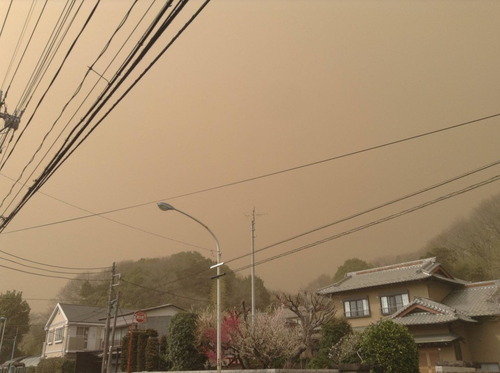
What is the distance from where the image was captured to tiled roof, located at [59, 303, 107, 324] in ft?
183

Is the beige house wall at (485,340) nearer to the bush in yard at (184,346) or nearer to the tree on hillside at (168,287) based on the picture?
the bush in yard at (184,346)

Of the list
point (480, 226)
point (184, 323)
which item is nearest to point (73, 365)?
point (184, 323)

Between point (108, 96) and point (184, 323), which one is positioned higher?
point (108, 96)

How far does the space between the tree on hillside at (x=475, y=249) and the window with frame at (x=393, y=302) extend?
2204 cm

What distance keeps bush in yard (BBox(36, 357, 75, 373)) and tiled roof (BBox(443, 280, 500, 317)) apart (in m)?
40.7

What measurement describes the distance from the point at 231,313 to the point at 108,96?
21.1 m

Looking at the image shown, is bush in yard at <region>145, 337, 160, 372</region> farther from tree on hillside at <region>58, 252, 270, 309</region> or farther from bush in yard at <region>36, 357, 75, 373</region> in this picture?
tree on hillside at <region>58, 252, 270, 309</region>

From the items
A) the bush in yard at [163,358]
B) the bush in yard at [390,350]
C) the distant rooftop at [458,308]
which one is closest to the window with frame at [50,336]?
the bush in yard at [163,358]

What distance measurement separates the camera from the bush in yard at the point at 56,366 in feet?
148

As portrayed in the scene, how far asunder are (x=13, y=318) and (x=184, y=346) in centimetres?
6999

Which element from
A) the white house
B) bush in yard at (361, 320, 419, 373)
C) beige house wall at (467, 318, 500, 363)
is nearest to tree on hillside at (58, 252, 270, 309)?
the white house

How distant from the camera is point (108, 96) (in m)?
10.0

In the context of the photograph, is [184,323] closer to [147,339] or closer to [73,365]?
→ [147,339]

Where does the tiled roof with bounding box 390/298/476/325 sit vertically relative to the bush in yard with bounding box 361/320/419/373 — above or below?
above
